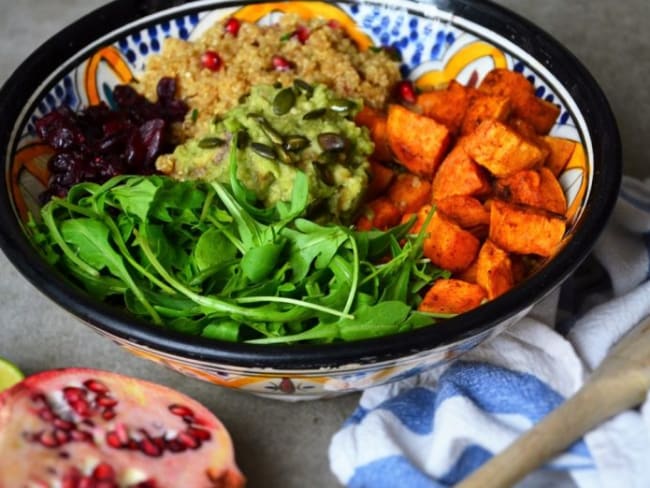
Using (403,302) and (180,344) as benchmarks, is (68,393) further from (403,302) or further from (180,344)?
(403,302)

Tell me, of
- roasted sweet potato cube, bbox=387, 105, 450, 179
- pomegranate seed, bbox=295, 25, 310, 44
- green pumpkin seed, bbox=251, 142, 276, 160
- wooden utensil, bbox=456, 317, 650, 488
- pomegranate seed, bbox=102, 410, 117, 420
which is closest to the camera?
wooden utensil, bbox=456, 317, 650, 488

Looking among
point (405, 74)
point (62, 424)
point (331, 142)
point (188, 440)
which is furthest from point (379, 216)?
point (62, 424)

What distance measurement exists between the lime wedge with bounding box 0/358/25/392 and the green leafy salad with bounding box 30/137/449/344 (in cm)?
24

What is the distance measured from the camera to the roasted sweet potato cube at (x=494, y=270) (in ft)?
5.08

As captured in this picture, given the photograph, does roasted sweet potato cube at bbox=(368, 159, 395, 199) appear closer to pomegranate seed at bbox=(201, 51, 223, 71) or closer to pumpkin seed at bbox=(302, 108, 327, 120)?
pumpkin seed at bbox=(302, 108, 327, 120)

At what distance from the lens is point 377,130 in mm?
1893

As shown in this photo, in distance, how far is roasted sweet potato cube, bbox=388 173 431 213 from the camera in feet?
5.99

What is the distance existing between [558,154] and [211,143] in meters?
0.70

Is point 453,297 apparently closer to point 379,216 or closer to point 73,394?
point 379,216

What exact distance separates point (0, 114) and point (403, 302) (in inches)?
35.6

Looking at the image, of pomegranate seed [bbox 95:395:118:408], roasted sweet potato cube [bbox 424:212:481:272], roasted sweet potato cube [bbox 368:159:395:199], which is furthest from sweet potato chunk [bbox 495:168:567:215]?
pomegranate seed [bbox 95:395:118:408]

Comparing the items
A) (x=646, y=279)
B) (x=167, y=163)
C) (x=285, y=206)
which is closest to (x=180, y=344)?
(x=285, y=206)

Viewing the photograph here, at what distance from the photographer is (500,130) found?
5.48ft

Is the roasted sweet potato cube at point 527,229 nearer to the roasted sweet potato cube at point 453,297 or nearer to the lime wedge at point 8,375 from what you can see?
the roasted sweet potato cube at point 453,297
